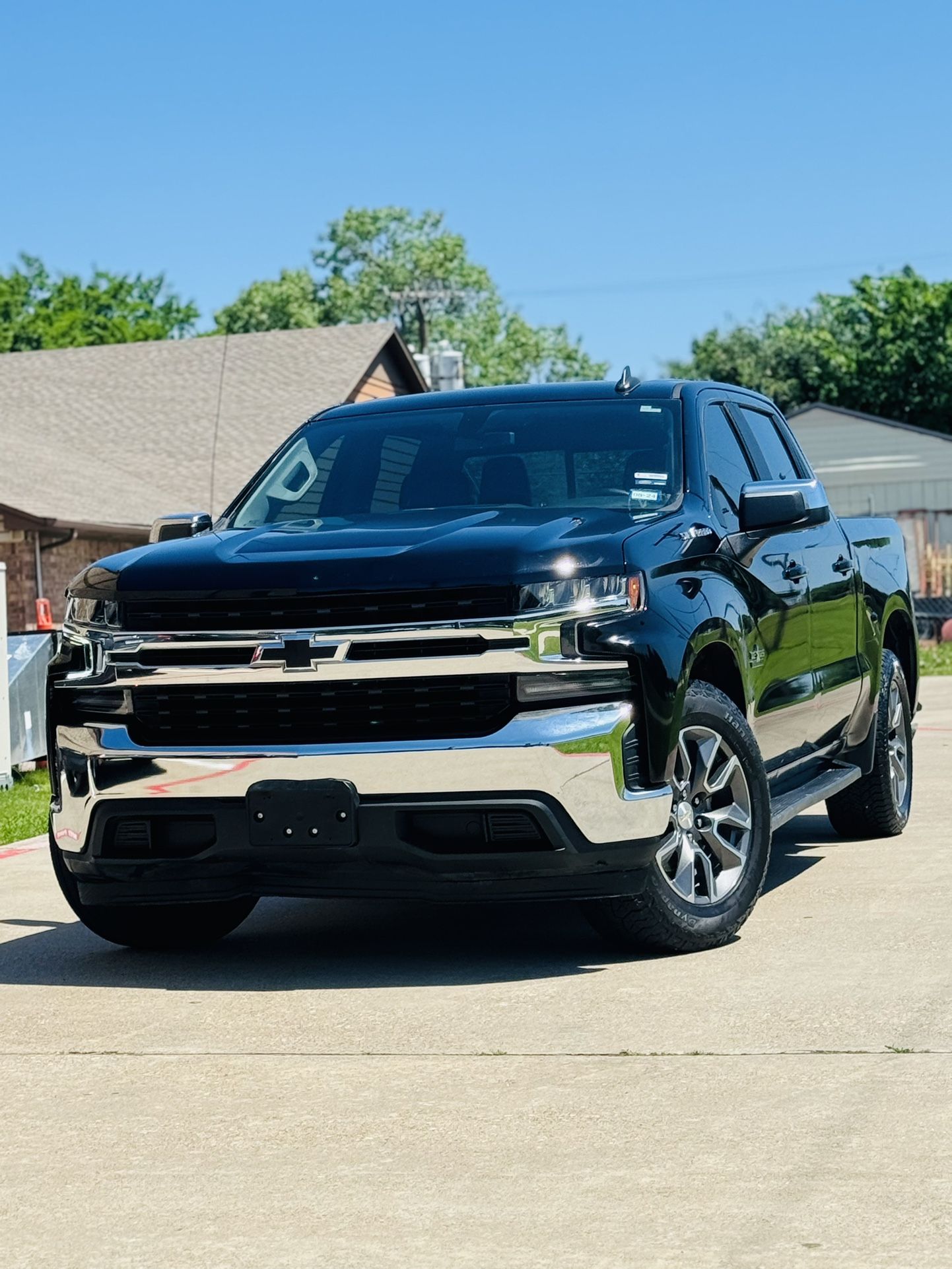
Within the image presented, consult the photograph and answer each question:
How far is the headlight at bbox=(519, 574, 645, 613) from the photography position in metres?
6.09

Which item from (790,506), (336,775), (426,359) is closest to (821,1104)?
(336,775)

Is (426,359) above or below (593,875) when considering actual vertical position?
above

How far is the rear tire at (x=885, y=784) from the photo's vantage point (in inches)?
365

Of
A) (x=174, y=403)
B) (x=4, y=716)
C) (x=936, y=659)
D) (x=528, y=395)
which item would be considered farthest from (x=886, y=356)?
(x=528, y=395)

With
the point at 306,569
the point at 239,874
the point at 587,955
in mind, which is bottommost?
the point at 587,955

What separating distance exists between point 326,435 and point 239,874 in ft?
7.53

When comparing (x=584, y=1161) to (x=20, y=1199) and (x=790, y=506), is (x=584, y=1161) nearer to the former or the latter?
(x=20, y=1199)

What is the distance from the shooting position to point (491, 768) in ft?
19.7

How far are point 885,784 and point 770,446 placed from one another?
1.77m

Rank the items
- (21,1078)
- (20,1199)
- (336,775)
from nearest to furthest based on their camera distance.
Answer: (20,1199) < (21,1078) < (336,775)

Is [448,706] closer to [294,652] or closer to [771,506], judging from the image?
[294,652]

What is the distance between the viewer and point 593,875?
6.18 metres

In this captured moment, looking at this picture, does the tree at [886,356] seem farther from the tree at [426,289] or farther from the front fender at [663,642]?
the front fender at [663,642]

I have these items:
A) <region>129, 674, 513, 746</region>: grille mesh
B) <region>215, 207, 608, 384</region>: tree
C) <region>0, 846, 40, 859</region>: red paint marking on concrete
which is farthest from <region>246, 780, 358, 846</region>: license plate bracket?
<region>215, 207, 608, 384</region>: tree
